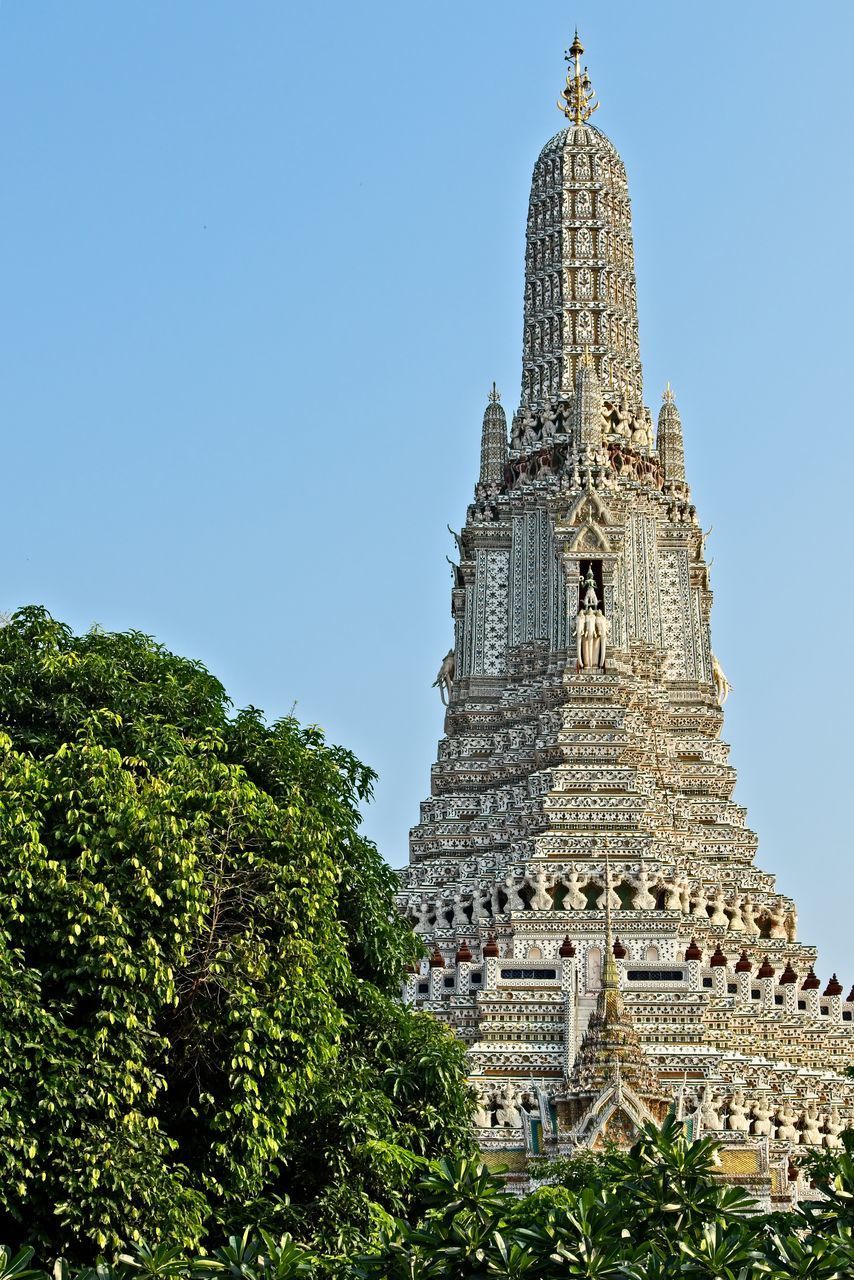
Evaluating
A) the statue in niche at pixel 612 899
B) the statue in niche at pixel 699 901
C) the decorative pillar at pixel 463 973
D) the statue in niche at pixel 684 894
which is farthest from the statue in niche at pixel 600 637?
the decorative pillar at pixel 463 973

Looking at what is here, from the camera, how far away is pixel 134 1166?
83.1 ft

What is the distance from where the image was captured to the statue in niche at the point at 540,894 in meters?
57.3

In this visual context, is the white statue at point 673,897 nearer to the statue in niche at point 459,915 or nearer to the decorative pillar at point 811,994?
the decorative pillar at point 811,994

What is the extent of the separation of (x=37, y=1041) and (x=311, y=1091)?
4288 millimetres

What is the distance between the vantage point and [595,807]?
6025 cm

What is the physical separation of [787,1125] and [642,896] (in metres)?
8.06

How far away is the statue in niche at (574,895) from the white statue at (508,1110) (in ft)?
26.5

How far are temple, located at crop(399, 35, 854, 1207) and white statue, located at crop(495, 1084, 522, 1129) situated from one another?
0.04 meters

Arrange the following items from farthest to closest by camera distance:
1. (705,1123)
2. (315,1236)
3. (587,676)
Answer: (587,676), (705,1123), (315,1236)

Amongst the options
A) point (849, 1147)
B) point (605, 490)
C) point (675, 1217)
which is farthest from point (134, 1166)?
point (605, 490)

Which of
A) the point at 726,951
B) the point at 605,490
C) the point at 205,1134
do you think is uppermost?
the point at 605,490

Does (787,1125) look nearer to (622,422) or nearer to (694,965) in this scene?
(694,965)

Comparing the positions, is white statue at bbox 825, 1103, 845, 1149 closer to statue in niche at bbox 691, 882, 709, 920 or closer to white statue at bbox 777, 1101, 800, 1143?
white statue at bbox 777, 1101, 800, 1143

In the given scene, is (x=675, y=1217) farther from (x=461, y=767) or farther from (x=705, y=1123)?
(x=461, y=767)
